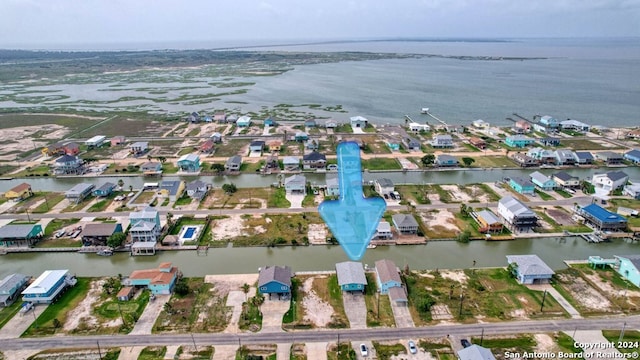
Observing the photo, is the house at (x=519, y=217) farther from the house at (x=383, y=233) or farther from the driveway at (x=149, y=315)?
the driveway at (x=149, y=315)

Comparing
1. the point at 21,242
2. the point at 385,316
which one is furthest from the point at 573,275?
the point at 21,242

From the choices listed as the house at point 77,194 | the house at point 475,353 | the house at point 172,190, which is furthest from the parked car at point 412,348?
the house at point 77,194

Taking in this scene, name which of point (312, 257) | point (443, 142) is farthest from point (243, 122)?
point (312, 257)

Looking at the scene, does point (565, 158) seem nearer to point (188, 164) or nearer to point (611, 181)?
point (611, 181)

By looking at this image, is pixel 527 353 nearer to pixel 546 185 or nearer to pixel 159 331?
pixel 159 331

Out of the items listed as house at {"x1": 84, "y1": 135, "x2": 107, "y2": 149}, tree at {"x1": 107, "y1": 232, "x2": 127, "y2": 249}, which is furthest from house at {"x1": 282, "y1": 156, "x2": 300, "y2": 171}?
house at {"x1": 84, "y1": 135, "x2": 107, "y2": 149}
